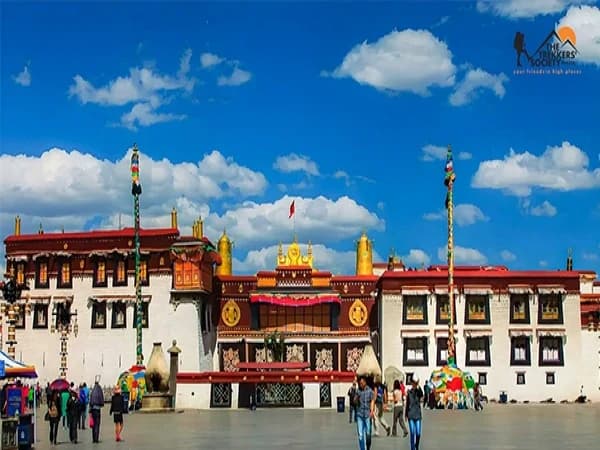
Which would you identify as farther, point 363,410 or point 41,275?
point 41,275

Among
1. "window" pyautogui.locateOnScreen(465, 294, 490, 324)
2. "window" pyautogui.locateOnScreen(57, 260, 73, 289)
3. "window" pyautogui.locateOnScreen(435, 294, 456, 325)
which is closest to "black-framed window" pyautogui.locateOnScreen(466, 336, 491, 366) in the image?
"window" pyautogui.locateOnScreen(465, 294, 490, 324)

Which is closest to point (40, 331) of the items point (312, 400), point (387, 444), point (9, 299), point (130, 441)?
point (312, 400)

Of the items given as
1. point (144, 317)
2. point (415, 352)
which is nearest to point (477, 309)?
point (415, 352)

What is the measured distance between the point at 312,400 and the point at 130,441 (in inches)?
1025

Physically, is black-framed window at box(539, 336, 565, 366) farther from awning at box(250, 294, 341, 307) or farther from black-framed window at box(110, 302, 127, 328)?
black-framed window at box(110, 302, 127, 328)

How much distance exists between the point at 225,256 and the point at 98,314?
14.1m

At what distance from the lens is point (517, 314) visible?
67.0 metres

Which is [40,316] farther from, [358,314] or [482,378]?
[482,378]

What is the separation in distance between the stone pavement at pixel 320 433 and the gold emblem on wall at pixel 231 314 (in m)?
26.9

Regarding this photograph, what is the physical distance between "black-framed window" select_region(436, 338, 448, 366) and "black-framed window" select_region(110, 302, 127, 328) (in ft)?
68.6

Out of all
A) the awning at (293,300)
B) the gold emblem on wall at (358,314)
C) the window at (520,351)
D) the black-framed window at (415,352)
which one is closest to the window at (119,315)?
the awning at (293,300)

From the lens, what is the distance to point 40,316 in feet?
224

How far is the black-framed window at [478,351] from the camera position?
65875 millimetres

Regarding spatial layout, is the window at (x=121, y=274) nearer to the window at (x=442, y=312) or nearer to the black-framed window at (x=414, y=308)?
the black-framed window at (x=414, y=308)
